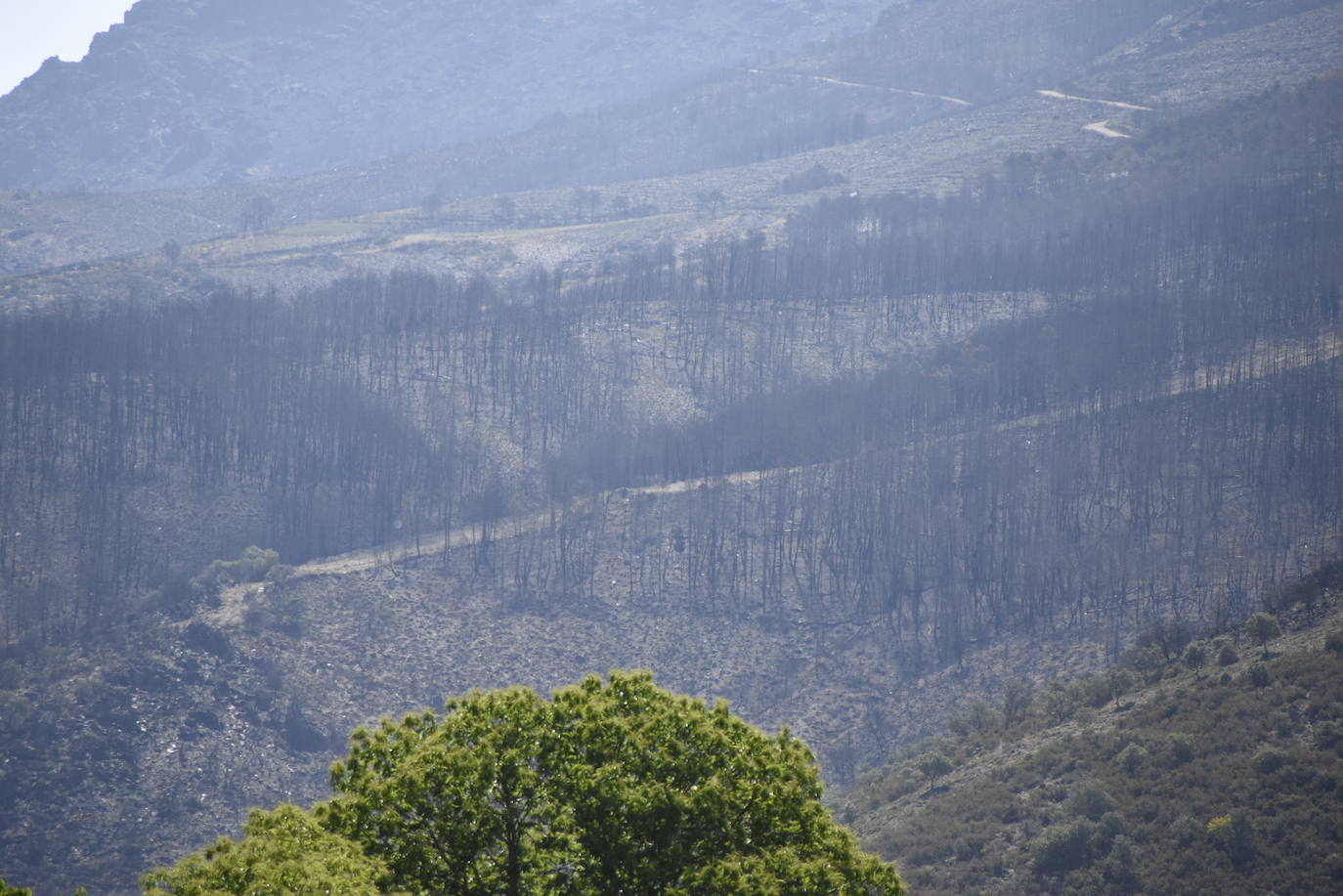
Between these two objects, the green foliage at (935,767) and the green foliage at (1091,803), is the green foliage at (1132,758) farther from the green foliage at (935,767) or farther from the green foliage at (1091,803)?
the green foliage at (935,767)

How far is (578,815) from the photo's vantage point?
22.9 meters

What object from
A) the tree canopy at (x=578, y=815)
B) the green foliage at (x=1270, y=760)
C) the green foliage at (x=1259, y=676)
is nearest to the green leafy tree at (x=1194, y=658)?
the green foliage at (x=1259, y=676)

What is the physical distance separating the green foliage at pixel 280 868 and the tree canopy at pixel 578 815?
9 centimetres

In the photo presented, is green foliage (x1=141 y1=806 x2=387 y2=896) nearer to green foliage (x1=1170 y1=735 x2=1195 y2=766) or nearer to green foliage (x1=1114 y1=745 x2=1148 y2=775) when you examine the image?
green foliage (x1=1114 y1=745 x2=1148 y2=775)

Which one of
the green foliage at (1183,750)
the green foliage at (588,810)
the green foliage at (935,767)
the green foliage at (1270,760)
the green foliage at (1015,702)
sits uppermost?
the green foliage at (588,810)

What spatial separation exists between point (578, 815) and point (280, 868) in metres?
5.48

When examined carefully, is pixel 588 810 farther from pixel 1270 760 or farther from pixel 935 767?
pixel 935 767

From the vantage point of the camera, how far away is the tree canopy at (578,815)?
881 inches

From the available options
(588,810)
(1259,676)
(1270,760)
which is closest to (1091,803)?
(1270,760)

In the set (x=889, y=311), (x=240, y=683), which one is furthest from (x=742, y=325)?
(x=240, y=683)

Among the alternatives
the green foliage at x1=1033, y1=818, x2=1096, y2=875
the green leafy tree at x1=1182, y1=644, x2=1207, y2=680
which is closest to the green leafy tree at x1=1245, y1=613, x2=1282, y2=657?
the green leafy tree at x1=1182, y1=644, x2=1207, y2=680

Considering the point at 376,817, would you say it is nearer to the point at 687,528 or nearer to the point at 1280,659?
the point at 1280,659

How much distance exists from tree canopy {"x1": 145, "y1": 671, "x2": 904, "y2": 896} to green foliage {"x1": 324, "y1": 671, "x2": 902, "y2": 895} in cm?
3

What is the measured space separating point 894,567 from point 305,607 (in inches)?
1885
